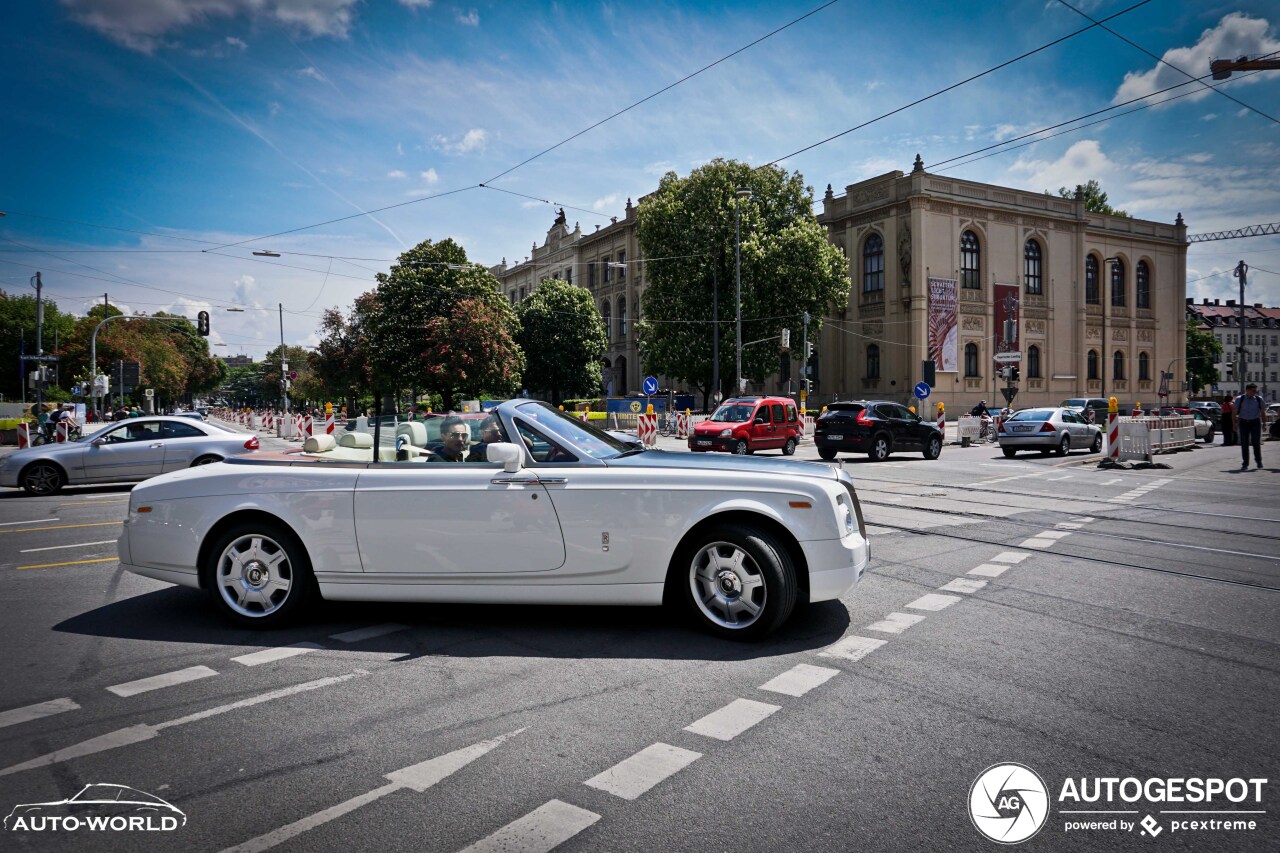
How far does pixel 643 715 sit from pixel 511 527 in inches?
62.8

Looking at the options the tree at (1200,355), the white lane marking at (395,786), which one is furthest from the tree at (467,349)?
the tree at (1200,355)

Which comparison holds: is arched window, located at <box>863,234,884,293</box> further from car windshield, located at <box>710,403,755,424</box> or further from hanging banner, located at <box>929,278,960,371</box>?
car windshield, located at <box>710,403,755,424</box>

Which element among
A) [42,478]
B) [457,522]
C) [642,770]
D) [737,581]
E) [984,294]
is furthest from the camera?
[984,294]

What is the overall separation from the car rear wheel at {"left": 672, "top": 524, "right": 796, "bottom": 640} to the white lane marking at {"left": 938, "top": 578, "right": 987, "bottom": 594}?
213cm

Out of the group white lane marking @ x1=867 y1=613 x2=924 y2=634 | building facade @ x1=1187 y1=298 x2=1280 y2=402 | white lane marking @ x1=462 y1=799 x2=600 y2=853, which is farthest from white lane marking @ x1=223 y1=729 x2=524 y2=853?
building facade @ x1=1187 y1=298 x2=1280 y2=402

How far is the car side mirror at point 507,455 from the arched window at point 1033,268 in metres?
56.9

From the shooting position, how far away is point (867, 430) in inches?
845

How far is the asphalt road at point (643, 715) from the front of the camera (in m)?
2.79

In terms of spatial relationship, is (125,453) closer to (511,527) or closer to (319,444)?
(319,444)

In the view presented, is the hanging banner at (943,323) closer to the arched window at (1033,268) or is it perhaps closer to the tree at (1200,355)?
the arched window at (1033,268)

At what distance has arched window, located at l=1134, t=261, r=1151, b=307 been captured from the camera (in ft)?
198

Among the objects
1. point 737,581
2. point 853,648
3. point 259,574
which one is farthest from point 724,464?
point 259,574

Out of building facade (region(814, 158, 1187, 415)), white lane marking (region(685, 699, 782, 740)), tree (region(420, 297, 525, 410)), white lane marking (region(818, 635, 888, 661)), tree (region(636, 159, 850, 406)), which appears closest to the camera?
white lane marking (region(685, 699, 782, 740))

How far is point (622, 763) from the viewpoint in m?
3.23
